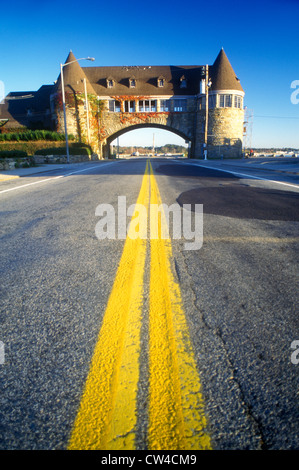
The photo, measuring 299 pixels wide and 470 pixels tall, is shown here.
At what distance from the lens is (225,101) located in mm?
41125

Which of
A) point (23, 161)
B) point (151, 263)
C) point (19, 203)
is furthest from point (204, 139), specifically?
point (151, 263)

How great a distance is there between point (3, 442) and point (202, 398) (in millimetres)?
806

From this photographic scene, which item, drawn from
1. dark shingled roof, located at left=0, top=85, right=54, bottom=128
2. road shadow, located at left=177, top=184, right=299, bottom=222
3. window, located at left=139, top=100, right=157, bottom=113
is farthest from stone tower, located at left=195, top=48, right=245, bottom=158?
road shadow, located at left=177, top=184, right=299, bottom=222

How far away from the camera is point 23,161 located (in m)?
18.1

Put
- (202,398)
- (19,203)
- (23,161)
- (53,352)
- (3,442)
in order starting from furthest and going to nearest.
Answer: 1. (23,161)
2. (19,203)
3. (53,352)
4. (202,398)
5. (3,442)

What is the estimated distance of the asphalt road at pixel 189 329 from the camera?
43.0 inches

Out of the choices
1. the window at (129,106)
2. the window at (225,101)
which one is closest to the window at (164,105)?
the window at (129,106)

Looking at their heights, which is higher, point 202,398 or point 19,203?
point 19,203

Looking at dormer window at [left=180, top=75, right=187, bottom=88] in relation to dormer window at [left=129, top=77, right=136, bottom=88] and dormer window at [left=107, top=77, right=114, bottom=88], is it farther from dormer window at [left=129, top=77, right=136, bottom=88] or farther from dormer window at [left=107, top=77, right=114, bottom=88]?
dormer window at [left=107, top=77, right=114, bottom=88]

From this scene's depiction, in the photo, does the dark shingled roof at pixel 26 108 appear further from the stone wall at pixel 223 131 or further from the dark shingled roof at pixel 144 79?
the stone wall at pixel 223 131


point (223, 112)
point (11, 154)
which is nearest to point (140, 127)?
point (223, 112)

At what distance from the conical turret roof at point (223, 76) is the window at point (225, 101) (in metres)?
1.22

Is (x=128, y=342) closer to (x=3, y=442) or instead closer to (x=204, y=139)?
(x=3, y=442)

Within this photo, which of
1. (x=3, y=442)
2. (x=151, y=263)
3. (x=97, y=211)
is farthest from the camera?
(x=97, y=211)
